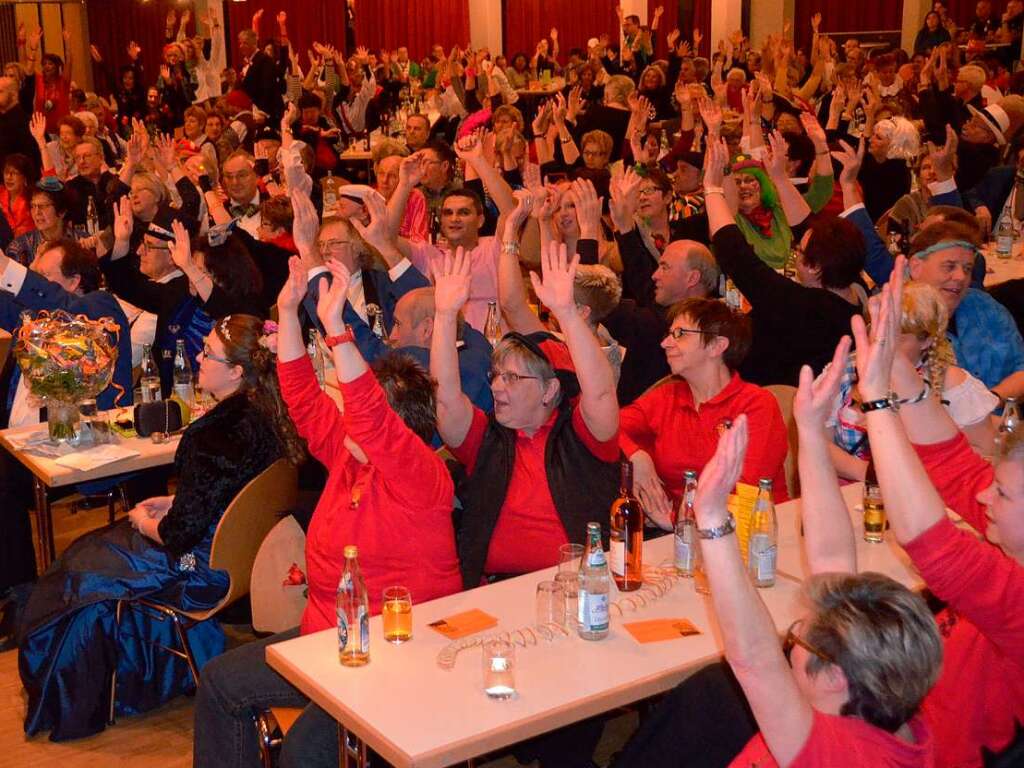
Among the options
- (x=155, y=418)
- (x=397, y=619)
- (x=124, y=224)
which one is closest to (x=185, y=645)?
(x=155, y=418)

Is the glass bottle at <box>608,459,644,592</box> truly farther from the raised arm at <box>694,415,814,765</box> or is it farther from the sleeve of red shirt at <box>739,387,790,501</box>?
the raised arm at <box>694,415,814,765</box>

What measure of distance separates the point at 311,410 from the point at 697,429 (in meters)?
1.18

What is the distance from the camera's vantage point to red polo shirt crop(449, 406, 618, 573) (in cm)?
341

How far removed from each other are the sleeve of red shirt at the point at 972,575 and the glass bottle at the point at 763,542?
2.40 ft

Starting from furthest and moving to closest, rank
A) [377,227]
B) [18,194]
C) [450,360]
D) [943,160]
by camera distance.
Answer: [18,194], [943,160], [377,227], [450,360]

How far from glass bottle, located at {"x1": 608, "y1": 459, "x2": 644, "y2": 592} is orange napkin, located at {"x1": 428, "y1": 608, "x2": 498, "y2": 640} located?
0.36 metres

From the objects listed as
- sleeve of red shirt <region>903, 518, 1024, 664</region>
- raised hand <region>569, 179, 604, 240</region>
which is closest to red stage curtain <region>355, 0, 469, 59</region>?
raised hand <region>569, 179, 604, 240</region>

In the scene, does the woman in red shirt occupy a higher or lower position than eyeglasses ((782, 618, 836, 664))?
higher

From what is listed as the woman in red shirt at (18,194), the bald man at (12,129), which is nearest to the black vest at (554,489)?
the woman in red shirt at (18,194)

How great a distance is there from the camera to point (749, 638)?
2023mm

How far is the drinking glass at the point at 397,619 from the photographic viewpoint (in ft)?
9.14

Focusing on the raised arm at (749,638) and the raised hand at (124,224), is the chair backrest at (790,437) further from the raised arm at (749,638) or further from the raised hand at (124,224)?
the raised hand at (124,224)

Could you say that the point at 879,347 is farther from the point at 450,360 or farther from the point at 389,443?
the point at 450,360

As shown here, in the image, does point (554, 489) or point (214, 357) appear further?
point (214, 357)
